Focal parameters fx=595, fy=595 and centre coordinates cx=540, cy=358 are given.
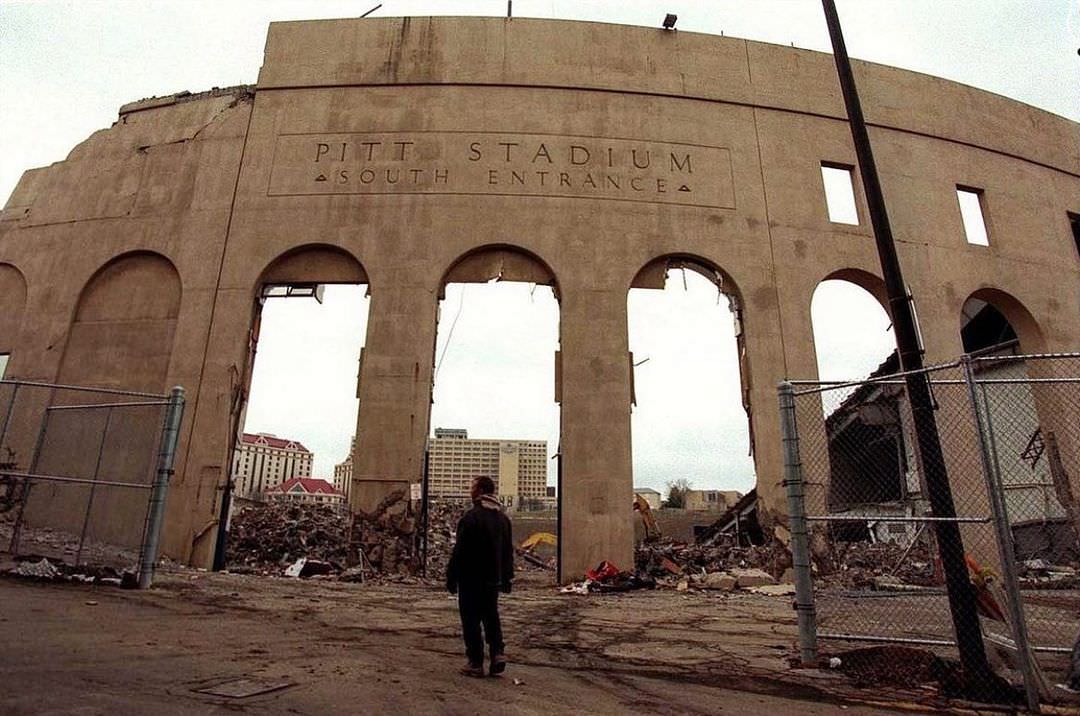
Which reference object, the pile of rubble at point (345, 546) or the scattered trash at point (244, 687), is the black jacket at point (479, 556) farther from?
the pile of rubble at point (345, 546)

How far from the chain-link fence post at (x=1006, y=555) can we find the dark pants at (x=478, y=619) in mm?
3742

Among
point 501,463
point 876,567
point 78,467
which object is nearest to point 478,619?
point 78,467

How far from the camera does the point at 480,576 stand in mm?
4812

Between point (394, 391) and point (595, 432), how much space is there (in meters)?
4.40

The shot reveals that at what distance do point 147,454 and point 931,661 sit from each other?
13.9 m

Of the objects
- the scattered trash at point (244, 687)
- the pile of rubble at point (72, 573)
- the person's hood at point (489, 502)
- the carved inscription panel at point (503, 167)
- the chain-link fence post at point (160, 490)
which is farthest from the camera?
the carved inscription panel at point (503, 167)

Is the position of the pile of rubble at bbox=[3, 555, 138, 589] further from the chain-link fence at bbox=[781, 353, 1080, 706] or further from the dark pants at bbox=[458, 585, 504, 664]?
the chain-link fence at bbox=[781, 353, 1080, 706]

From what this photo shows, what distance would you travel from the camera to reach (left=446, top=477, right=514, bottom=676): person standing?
4641mm

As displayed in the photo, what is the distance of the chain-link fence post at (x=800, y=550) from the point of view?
5277 mm

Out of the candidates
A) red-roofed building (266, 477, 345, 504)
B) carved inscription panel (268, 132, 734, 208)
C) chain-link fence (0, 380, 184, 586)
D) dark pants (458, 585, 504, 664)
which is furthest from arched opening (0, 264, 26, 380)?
red-roofed building (266, 477, 345, 504)

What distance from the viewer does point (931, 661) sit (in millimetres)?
4949

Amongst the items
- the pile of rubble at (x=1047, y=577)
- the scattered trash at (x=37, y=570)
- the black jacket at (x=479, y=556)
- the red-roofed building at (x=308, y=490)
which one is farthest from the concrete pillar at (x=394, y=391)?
the red-roofed building at (x=308, y=490)

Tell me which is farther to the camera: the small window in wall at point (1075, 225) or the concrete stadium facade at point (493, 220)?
the small window in wall at point (1075, 225)

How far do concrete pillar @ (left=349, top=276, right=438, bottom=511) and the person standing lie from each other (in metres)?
7.70
